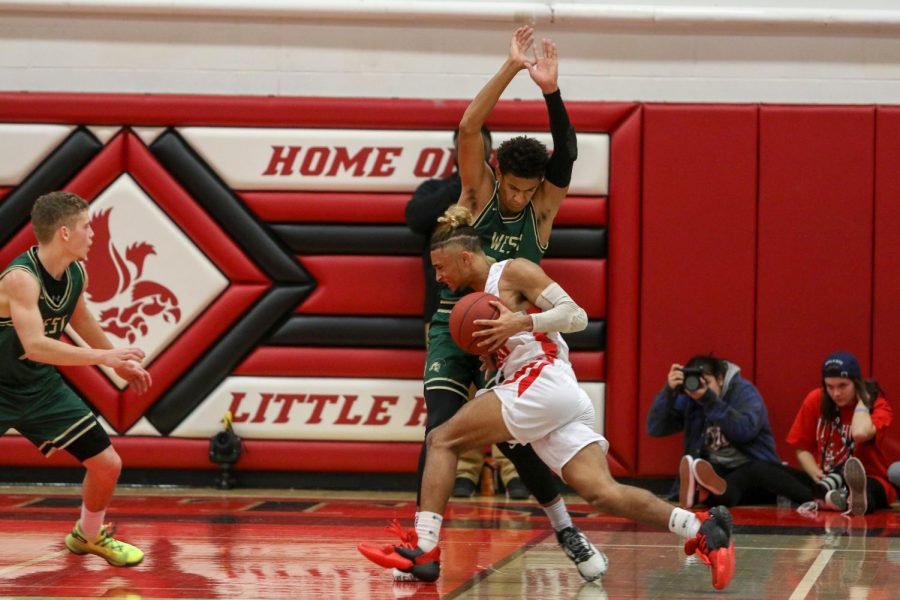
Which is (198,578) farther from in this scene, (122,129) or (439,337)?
(122,129)

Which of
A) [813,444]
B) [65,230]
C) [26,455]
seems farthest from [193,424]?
[813,444]

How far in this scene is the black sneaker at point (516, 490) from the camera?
7.82 metres

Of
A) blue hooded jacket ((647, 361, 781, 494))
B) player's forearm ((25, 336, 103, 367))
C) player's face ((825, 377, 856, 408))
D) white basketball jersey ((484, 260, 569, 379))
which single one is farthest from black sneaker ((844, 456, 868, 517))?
player's forearm ((25, 336, 103, 367))

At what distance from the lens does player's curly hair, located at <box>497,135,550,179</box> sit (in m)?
5.20

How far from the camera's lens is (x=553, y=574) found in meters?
5.16

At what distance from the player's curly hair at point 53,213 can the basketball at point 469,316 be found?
1.59 m

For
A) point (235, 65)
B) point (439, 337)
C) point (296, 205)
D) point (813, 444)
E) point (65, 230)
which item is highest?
point (235, 65)


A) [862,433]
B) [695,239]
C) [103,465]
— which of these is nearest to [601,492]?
[103,465]

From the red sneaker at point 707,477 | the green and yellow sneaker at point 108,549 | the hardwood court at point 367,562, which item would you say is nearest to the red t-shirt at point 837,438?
the hardwood court at point 367,562

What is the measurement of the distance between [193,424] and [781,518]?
3625 millimetres

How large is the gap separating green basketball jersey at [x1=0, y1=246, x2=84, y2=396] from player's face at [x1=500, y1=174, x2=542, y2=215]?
179cm

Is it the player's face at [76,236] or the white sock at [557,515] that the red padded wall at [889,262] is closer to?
the white sock at [557,515]

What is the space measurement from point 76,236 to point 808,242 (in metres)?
4.69

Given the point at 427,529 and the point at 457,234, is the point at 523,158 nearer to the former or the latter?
the point at 457,234
